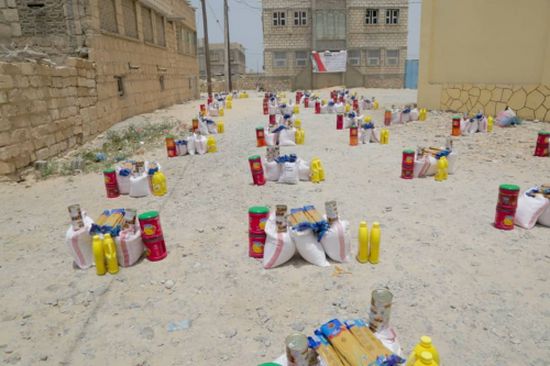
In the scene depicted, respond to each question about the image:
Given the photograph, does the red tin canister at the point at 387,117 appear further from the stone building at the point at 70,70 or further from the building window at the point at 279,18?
the building window at the point at 279,18

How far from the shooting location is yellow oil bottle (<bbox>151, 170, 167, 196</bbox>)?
19.2 ft

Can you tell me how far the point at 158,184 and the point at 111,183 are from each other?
743 millimetres

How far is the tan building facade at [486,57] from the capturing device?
1045 cm

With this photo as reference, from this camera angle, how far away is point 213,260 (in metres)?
3.87

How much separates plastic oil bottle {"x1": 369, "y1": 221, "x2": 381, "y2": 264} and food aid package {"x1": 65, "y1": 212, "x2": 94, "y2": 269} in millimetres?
2794

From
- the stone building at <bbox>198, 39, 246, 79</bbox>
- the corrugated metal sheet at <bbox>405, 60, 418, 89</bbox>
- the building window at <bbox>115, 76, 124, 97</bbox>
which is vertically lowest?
the building window at <bbox>115, 76, 124, 97</bbox>

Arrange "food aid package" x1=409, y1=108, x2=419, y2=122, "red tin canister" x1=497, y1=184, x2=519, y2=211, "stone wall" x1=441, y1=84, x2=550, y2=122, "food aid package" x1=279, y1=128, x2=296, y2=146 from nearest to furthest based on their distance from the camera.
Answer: "red tin canister" x1=497, y1=184, x2=519, y2=211 → "food aid package" x1=279, y1=128, x2=296, y2=146 → "stone wall" x1=441, y1=84, x2=550, y2=122 → "food aid package" x1=409, y1=108, x2=419, y2=122

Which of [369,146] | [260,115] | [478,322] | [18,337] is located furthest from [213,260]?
[260,115]

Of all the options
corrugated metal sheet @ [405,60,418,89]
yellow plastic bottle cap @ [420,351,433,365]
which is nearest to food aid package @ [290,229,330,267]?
yellow plastic bottle cap @ [420,351,433,365]

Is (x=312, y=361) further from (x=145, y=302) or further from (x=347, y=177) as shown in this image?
(x=347, y=177)

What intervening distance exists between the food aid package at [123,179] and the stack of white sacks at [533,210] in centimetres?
538

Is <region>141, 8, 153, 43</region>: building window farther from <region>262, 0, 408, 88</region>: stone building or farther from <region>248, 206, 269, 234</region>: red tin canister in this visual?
<region>262, 0, 408, 88</region>: stone building

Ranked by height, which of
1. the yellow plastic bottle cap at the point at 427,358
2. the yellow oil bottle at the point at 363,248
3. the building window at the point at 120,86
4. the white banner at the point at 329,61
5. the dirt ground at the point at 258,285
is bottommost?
the dirt ground at the point at 258,285

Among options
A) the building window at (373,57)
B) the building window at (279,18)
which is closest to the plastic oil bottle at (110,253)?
the building window at (279,18)
